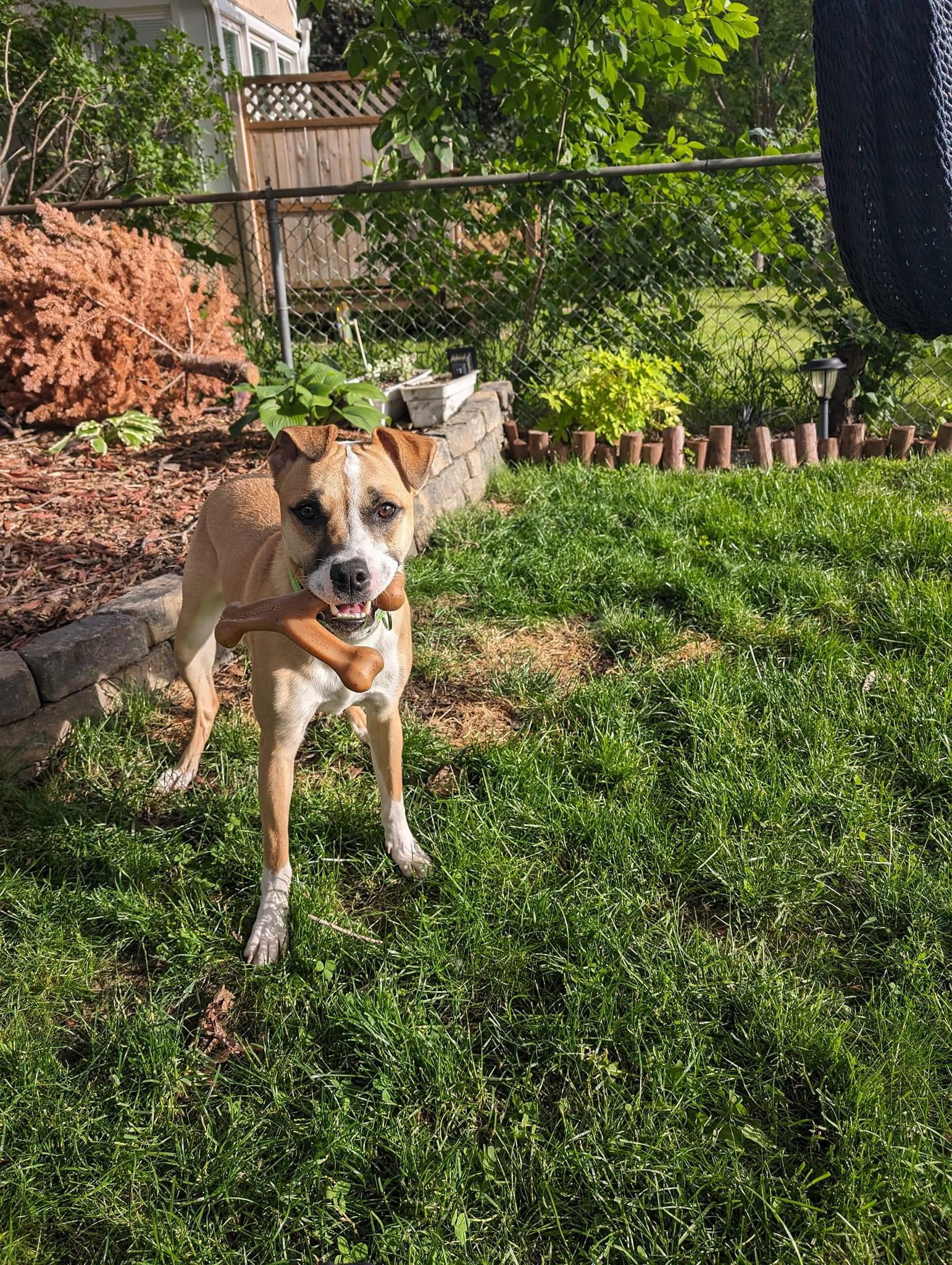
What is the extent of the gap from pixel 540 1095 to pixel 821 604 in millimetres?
2562

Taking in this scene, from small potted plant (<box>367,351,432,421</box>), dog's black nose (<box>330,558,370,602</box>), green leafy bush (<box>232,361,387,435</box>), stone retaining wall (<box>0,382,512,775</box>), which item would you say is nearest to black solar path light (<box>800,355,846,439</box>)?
small potted plant (<box>367,351,432,421</box>)

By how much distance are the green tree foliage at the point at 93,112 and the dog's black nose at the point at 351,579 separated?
666 cm

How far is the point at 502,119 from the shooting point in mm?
18375

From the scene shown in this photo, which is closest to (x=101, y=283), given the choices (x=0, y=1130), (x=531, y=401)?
(x=531, y=401)

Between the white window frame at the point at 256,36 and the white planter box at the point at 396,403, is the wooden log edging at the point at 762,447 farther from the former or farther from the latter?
the white window frame at the point at 256,36

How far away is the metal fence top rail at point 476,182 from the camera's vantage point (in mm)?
5961

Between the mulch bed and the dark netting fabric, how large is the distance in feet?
10.5

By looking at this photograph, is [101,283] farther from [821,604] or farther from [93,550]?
Answer: [821,604]

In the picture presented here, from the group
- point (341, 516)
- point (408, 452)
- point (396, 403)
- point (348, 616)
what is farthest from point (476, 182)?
point (348, 616)

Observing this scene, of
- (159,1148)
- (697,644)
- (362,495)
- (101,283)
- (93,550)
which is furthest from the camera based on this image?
(101,283)

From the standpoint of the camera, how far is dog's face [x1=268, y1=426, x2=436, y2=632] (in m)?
2.21

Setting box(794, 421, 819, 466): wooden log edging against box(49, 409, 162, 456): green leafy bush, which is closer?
box(49, 409, 162, 456): green leafy bush

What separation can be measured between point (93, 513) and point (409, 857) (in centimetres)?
299

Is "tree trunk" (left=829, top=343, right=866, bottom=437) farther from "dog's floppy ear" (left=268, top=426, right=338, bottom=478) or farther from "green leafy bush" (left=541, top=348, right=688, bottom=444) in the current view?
"dog's floppy ear" (left=268, top=426, right=338, bottom=478)
